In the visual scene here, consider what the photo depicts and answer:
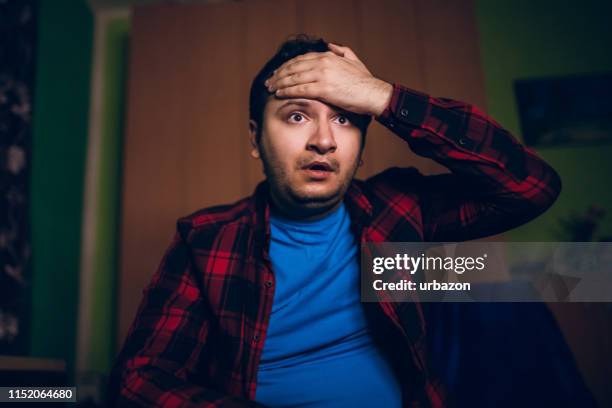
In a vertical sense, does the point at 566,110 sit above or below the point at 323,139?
above

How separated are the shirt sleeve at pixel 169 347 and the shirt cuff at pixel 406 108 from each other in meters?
0.45

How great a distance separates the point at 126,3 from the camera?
1895mm

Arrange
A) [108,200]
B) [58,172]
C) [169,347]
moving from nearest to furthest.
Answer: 1. [169,347]
2. [58,172]
3. [108,200]

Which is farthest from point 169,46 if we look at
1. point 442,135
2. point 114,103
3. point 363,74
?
point 442,135

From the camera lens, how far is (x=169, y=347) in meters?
0.71

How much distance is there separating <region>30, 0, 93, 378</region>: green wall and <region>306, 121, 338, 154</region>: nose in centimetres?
102

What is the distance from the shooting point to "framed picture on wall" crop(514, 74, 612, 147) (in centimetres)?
165

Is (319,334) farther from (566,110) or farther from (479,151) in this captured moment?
(566,110)

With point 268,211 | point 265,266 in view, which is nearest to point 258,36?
point 268,211

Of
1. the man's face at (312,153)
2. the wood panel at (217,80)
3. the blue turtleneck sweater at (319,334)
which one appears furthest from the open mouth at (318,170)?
the wood panel at (217,80)

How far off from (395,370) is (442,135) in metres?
0.42

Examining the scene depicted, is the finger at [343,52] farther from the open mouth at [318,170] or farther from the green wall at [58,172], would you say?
the green wall at [58,172]

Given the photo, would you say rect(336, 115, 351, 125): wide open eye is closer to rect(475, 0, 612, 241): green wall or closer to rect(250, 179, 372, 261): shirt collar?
rect(250, 179, 372, 261): shirt collar

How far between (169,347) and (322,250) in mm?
326
